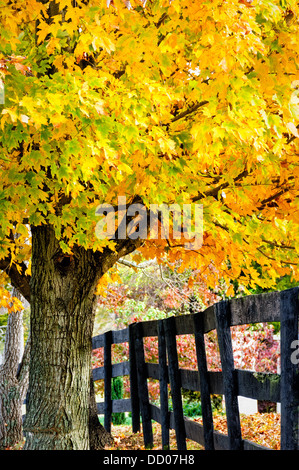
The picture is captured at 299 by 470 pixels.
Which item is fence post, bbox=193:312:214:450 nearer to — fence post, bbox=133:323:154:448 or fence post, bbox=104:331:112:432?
fence post, bbox=133:323:154:448

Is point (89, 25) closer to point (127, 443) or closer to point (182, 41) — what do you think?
point (182, 41)

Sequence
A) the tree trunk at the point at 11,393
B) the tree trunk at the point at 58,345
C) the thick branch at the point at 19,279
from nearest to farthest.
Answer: the tree trunk at the point at 58,345, the thick branch at the point at 19,279, the tree trunk at the point at 11,393

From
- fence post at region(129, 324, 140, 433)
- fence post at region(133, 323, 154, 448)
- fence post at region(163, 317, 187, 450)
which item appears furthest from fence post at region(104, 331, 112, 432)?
fence post at region(163, 317, 187, 450)

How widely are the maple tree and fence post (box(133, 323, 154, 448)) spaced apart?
2317mm

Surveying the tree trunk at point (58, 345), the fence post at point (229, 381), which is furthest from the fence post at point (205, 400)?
the tree trunk at point (58, 345)

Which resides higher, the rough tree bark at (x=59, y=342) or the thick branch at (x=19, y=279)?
the thick branch at (x=19, y=279)

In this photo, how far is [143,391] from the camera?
959 centimetres

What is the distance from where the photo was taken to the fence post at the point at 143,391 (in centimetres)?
934

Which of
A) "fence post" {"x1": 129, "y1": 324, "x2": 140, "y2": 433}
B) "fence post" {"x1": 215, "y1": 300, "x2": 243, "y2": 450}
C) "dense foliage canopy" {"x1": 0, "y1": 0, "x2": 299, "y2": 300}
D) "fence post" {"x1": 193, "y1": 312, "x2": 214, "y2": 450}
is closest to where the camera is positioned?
"dense foliage canopy" {"x1": 0, "y1": 0, "x2": 299, "y2": 300}

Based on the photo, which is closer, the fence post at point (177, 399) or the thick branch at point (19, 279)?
the fence post at point (177, 399)

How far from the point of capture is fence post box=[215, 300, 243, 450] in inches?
211

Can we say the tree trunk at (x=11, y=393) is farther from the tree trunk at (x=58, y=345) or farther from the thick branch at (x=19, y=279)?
the tree trunk at (x=58, y=345)

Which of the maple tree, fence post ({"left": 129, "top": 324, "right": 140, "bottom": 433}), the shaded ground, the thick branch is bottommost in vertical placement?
the shaded ground
